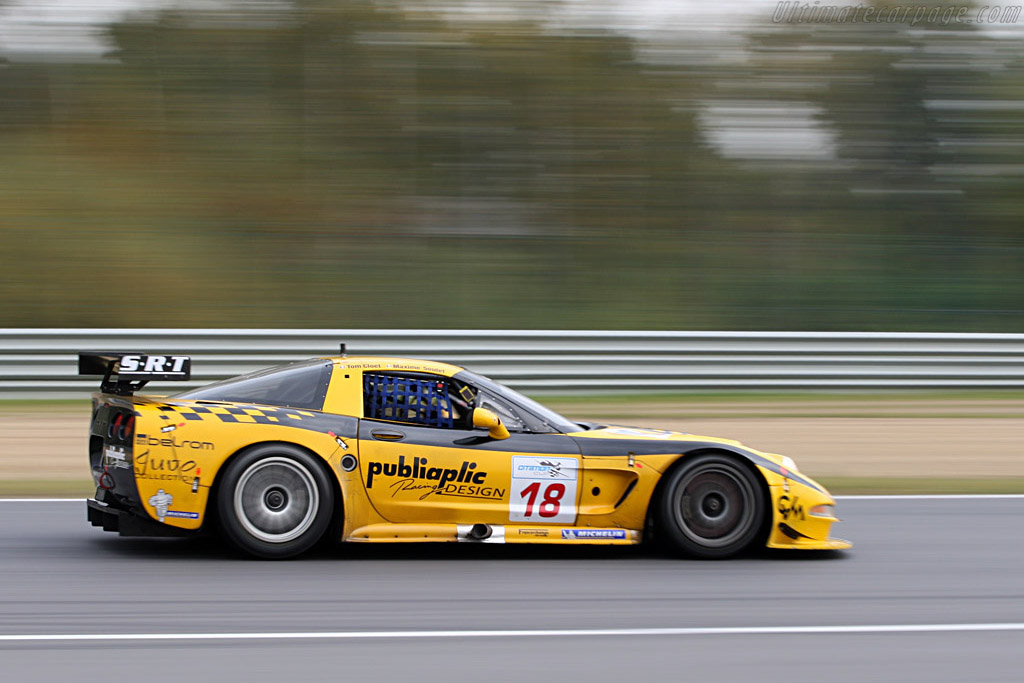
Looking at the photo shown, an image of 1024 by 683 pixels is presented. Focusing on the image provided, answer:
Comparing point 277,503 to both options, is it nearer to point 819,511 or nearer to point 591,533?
point 591,533

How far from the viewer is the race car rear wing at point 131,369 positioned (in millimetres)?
5910

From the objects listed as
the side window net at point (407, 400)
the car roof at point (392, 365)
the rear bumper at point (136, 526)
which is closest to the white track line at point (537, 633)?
the rear bumper at point (136, 526)

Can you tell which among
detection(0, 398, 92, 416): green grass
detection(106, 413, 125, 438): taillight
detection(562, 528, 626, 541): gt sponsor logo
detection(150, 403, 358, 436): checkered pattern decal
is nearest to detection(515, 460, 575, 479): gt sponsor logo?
detection(562, 528, 626, 541): gt sponsor logo

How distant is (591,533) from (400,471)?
113 centimetres

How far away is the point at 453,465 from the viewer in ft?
19.3

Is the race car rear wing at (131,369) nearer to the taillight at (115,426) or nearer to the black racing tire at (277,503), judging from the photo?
the taillight at (115,426)

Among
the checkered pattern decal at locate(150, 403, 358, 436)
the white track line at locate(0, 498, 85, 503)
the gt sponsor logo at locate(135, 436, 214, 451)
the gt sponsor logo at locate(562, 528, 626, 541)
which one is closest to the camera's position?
the gt sponsor logo at locate(135, 436, 214, 451)

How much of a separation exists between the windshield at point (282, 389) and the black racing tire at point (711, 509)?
2045mm

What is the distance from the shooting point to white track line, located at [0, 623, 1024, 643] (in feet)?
15.0

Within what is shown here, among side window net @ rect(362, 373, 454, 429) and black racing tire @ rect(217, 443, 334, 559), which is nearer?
black racing tire @ rect(217, 443, 334, 559)

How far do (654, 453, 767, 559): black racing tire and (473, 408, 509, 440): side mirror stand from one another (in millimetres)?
984

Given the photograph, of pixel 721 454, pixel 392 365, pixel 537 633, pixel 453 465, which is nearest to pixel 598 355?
pixel 721 454

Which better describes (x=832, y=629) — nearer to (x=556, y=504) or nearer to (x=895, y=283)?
(x=556, y=504)

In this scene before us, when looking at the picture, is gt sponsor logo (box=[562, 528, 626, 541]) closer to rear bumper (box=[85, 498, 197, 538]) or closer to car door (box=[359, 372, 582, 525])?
car door (box=[359, 372, 582, 525])
